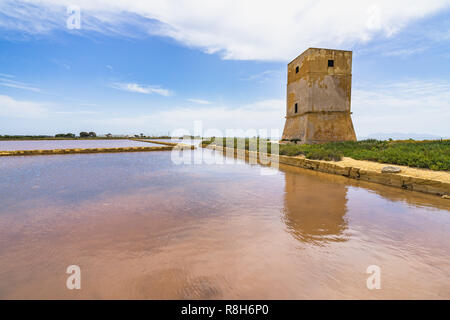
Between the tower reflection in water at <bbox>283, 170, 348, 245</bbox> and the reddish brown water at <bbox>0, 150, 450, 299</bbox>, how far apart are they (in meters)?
0.02

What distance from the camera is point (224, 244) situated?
2701mm

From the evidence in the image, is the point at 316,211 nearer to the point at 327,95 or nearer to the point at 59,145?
the point at 327,95

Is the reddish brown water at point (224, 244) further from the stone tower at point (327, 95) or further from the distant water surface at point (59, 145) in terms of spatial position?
the distant water surface at point (59, 145)

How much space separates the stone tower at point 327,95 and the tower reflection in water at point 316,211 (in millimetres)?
10028

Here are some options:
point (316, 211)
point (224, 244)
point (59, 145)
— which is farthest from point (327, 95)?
point (59, 145)

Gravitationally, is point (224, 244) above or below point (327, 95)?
below

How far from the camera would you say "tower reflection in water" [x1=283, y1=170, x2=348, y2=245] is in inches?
118

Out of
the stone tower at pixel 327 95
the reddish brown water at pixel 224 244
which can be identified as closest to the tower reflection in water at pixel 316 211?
the reddish brown water at pixel 224 244

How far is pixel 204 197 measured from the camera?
16.0ft

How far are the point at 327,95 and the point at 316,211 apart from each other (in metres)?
13.9

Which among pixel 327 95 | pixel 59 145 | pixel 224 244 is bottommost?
pixel 224 244

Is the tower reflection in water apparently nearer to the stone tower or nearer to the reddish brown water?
the reddish brown water

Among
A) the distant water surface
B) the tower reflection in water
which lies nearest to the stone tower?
the tower reflection in water

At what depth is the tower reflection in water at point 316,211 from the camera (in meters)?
3.01
